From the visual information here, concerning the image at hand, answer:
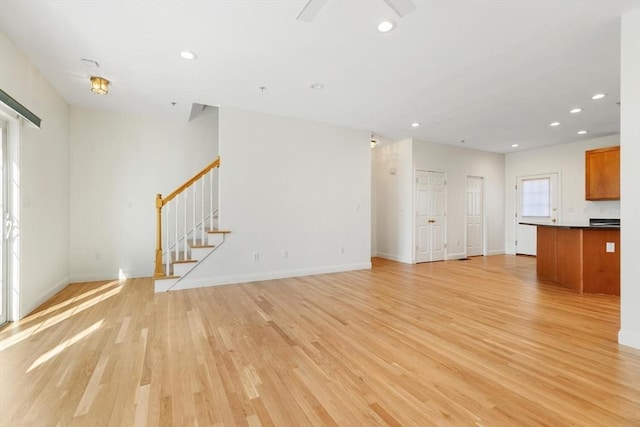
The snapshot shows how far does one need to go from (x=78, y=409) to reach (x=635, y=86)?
185 inches

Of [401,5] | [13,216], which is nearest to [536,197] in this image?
[401,5]

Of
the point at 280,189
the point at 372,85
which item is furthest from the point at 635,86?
the point at 280,189

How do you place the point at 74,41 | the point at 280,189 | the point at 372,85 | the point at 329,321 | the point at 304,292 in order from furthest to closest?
the point at 280,189 < the point at 304,292 < the point at 372,85 < the point at 329,321 < the point at 74,41

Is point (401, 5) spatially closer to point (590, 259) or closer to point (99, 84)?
point (99, 84)

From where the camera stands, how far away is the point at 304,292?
411 cm

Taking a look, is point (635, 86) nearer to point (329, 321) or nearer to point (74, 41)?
point (329, 321)

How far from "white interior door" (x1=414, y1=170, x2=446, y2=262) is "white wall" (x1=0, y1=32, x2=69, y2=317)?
658 cm

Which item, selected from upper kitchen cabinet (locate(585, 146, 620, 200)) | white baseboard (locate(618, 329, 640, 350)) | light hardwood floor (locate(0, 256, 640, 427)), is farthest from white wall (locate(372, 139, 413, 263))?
white baseboard (locate(618, 329, 640, 350))

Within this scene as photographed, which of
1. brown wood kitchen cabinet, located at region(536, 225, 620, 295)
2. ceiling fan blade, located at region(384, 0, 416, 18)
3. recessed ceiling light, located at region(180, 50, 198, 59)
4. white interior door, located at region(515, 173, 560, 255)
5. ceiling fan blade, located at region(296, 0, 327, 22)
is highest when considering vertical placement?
recessed ceiling light, located at region(180, 50, 198, 59)

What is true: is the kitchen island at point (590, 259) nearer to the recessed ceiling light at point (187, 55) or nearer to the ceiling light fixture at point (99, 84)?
the recessed ceiling light at point (187, 55)

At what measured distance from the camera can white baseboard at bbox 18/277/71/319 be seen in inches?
123

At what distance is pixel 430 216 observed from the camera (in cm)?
691

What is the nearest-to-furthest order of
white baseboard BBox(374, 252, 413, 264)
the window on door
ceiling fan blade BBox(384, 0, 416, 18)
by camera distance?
1. ceiling fan blade BBox(384, 0, 416, 18)
2. white baseboard BBox(374, 252, 413, 264)
3. the window on door

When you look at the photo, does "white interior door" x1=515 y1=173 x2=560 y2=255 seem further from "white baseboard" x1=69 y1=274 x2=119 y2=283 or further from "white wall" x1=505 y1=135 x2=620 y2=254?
"white baseboard" x1=69 y1=274 x2=119 y2=283
